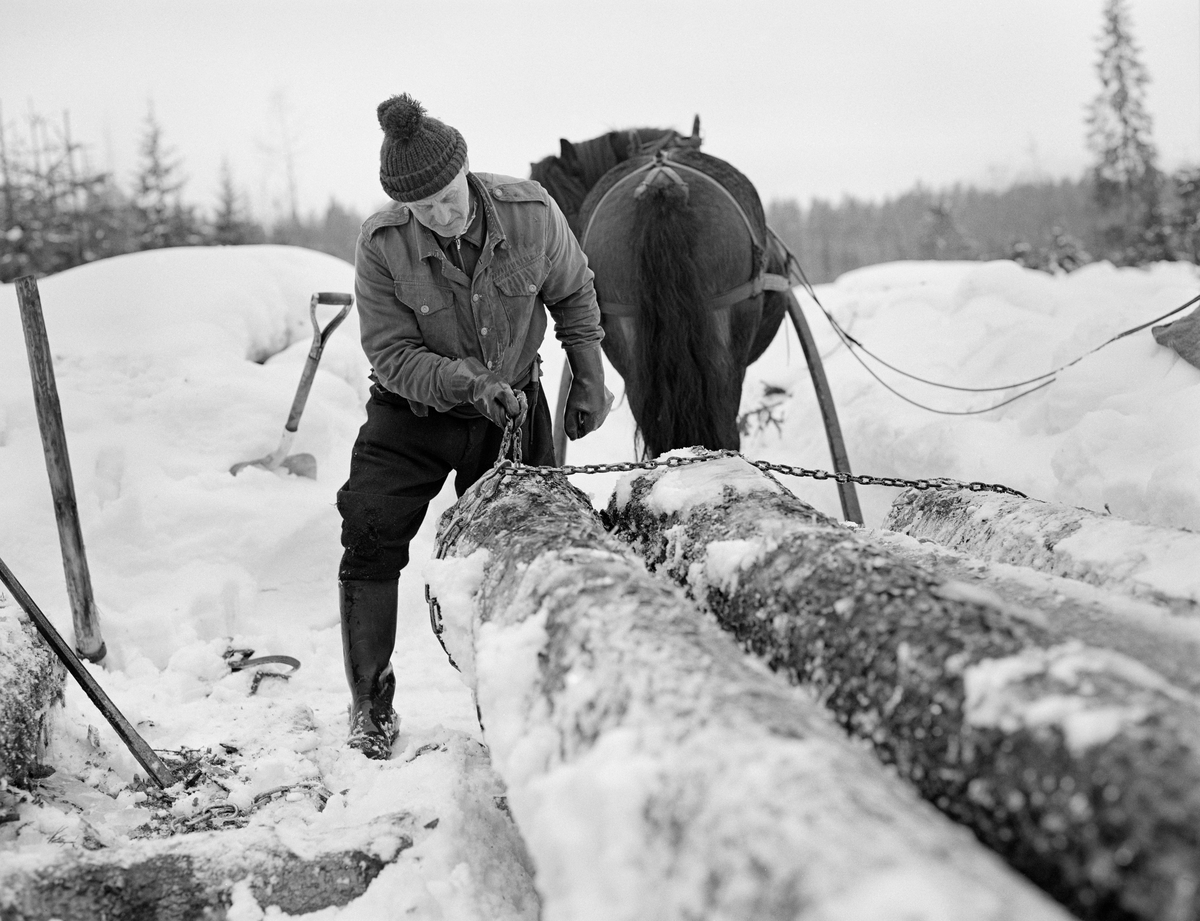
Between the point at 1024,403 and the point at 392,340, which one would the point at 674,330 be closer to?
the point at 392,340

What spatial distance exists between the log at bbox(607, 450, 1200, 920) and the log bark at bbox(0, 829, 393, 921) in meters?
0.92

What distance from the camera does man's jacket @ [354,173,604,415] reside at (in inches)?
91.8

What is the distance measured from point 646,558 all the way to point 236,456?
132 inches

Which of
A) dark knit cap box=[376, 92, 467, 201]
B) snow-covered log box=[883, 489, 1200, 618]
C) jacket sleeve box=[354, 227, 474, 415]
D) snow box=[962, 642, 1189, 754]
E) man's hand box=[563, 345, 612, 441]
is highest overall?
dark knit cap box=[376, 92, 467, 201]

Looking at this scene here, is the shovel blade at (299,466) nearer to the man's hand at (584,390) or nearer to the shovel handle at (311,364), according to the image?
the shovel handle at (311,364)

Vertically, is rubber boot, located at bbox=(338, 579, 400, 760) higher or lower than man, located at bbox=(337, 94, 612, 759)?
lower

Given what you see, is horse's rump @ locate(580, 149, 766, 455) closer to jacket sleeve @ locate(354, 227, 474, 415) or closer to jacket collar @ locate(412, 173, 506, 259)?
jacket collar @ locate(412, 173, 506, 259)

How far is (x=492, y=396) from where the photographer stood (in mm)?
2203

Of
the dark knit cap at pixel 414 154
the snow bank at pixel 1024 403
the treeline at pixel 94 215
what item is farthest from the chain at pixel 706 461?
A: the treeline at pixel 94 215

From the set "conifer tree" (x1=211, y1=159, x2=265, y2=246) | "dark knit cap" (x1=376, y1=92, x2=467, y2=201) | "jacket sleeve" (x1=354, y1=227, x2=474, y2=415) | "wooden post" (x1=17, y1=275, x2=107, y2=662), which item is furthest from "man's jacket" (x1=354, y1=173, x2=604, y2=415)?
"conifer tree" (x1=211, y1=159, x2=265, y2=246)

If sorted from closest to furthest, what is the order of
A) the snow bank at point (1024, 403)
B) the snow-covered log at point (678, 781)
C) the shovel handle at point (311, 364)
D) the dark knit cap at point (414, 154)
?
the snow-covered log at point (678, 781) → the dark knit cap at point (414, 154) → the snow bank at point (1024, 403) → the shovel handle at point (311, 364)

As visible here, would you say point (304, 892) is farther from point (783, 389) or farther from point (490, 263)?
point (783, 389)

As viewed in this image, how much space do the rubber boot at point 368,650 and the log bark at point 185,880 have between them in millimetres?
814

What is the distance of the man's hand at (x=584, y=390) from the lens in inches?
109
